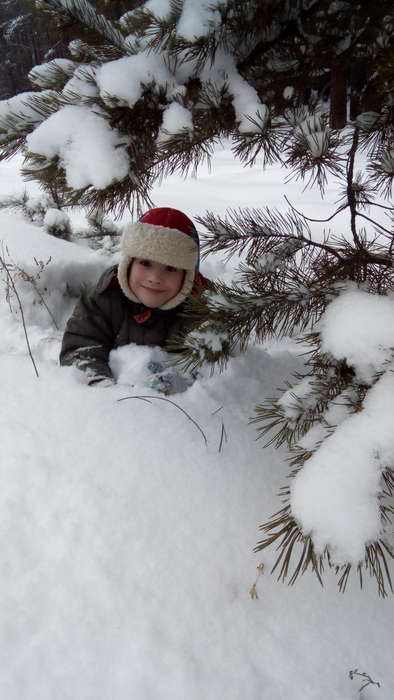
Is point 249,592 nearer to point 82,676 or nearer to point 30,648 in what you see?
point 82,676

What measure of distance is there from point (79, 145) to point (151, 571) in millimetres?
1204

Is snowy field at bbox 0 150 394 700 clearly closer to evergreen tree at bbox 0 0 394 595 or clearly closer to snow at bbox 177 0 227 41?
evergreen tree at bbox 0 0 394 595

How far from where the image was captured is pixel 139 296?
2.26 metres

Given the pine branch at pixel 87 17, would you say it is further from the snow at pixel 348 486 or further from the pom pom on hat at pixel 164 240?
the snow at pixel 348 486

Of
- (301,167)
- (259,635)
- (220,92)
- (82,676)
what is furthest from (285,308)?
(82,676)

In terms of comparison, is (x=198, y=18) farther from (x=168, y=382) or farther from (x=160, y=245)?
(x=168, y=382)

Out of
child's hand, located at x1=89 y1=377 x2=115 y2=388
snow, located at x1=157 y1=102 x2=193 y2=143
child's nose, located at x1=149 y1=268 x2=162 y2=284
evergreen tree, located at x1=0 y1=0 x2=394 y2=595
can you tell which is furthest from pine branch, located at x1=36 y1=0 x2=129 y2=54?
child's hand, located at x1=89 y1=377 x2=115 y2=388

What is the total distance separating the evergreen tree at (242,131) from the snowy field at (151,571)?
187mm

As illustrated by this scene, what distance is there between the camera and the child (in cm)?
207

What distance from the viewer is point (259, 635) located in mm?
1146

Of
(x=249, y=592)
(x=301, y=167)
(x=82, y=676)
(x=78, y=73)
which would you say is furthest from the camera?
(x=301, y=167)

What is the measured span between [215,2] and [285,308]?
2.79ft

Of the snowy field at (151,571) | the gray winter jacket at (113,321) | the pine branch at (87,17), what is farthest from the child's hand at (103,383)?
the pine branch at (87,17)

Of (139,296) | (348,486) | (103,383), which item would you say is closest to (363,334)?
(348,486)
